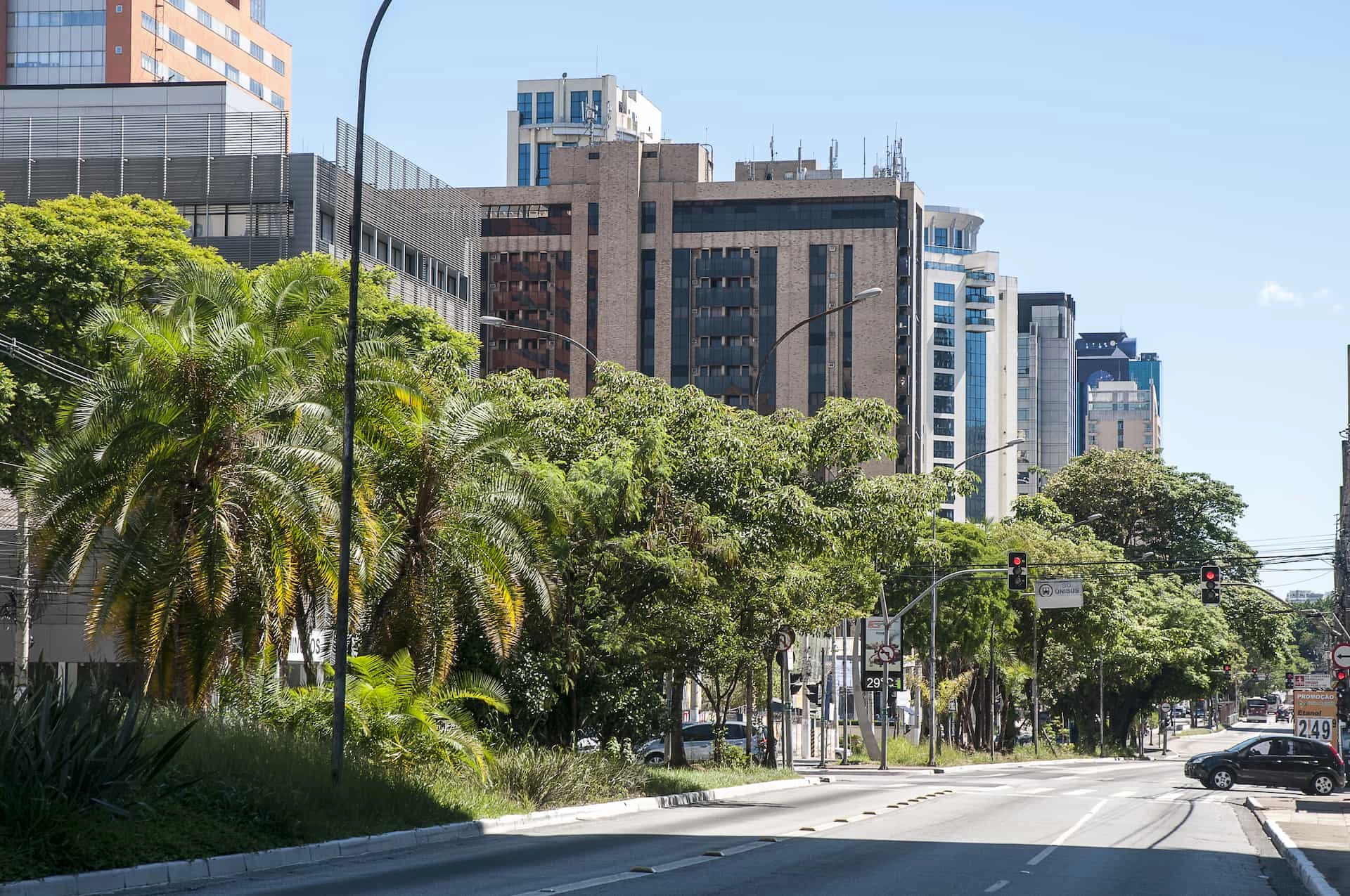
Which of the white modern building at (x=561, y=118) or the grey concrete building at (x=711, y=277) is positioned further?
the white modern building at (x=561, y=118)

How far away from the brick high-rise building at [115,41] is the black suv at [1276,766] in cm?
8659

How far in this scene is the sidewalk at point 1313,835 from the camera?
1814 centimetres

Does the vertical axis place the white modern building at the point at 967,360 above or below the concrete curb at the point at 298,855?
above

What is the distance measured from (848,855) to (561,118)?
172250mm

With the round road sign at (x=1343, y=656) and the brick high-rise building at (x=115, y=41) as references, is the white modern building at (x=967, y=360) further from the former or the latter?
the round road sign at (x=1343, y=656)

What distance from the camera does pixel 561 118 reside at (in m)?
186

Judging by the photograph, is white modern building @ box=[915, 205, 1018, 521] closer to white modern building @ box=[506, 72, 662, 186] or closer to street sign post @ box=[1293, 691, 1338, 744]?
white modern building @ box=[506, 72, 662, 186]

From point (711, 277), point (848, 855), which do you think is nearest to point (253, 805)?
point (848, 855)

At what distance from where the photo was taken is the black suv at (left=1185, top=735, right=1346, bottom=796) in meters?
42.7

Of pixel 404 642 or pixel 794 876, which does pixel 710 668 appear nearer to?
pixel 404 642

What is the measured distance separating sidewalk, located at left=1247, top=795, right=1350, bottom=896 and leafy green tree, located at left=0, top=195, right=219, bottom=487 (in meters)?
29.7

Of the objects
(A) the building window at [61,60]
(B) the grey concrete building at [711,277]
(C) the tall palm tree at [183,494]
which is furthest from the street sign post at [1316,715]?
(A) the building window at [61,60]

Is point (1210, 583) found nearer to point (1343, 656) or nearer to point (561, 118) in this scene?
point (1343, 656)

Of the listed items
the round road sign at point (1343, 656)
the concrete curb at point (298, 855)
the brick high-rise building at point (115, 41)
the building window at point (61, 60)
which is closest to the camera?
the concrete curb at point (298, 855)
